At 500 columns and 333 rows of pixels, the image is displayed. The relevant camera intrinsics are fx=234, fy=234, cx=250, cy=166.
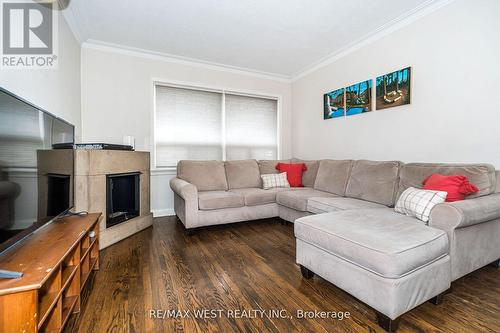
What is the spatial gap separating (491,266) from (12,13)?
4.22m

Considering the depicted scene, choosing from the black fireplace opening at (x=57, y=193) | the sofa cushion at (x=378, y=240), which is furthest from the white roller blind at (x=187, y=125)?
the sofa cushion at (x=378, y=240)

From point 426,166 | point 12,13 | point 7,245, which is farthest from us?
point 426,166

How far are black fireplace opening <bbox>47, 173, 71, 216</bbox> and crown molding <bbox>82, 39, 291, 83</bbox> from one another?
2338mm

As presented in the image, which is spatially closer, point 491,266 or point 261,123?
point 491,266

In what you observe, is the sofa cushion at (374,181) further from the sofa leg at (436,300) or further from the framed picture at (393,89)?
the sofa leg at (436,300)

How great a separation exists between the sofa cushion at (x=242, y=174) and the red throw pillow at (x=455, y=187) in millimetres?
2333

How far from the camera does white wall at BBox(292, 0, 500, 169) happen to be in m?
2.12

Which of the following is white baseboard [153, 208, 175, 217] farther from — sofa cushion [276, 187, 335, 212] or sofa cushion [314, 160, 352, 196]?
sofa cushion [314, 160, 352, 196]

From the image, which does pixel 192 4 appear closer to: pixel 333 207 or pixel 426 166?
pixel 333 207

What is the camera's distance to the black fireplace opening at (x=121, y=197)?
2.60 metres

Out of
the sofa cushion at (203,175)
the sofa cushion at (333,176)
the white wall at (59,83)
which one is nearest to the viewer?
the white wall at (59,83)

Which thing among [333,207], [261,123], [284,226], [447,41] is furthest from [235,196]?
[447,41]

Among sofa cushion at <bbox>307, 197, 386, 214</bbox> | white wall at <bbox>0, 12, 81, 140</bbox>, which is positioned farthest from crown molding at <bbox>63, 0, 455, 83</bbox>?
sofa cushion at <bbox>307, 197, 386, 214</bbox>

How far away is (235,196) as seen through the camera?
3086 mm
